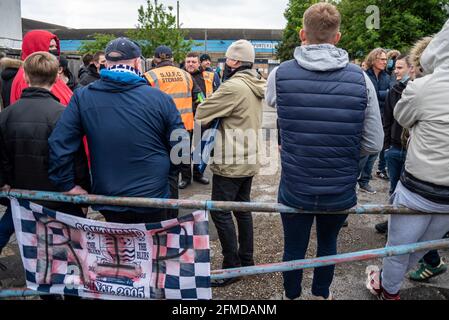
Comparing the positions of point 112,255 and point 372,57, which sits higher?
point 372,57

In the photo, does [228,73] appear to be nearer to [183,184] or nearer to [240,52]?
[240,52]

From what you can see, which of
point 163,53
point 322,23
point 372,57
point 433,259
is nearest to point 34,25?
point 163,53

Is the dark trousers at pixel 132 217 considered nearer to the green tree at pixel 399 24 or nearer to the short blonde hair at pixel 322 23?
the short blonde hair at pixel 322 23

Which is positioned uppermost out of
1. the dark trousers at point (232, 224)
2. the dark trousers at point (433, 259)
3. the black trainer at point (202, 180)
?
the dark trousers at point (232, 224)

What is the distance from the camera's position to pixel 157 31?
2839 cm

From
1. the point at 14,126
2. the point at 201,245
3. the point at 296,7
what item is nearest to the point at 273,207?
the point at 201,245

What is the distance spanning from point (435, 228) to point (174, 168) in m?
1.83

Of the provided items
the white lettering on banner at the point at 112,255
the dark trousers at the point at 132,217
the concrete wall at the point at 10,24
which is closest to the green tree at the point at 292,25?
the concrete wall at the point at 10,24

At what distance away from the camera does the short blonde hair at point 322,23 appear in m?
2.23

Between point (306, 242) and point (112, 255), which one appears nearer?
point (112, 255)

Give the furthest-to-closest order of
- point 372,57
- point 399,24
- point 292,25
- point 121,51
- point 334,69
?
point 292,25 → point 399,24 → point 372,57 → point 121,51 → point 334,69

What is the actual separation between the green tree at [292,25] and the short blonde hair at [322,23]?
114 feet

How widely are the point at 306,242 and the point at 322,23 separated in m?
1.40
